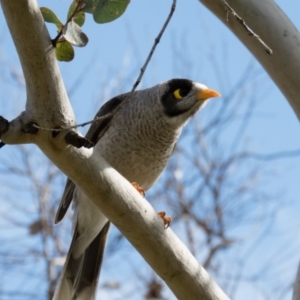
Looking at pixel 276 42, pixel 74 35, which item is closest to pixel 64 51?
pixel 74 35

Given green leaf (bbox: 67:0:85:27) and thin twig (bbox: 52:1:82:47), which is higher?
green leaf (bbox: 67:0:85:27)

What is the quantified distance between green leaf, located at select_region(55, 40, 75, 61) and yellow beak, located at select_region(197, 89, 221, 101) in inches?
87.0

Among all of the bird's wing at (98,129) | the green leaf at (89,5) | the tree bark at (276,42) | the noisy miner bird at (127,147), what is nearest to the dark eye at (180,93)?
the noisy miner bird at (127,147)

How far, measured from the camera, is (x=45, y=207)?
8328 mm

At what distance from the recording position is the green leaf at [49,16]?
2.71m

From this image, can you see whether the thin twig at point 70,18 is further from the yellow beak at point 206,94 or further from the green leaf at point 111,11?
the yellow beak at point 206,94

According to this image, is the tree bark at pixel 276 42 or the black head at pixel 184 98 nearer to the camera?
the tree bark at pixel 276 42

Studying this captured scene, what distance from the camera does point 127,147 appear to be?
464 centimetres

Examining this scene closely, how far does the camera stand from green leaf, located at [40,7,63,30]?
271 cm

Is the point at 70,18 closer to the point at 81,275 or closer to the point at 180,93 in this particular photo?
the point at 81,275

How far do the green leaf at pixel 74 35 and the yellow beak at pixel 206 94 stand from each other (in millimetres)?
2303

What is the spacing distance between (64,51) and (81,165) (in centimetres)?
44

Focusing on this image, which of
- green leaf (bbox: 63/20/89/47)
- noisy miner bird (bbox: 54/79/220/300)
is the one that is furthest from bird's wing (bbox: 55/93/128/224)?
green leaf (bbox: 63/20/89/47)

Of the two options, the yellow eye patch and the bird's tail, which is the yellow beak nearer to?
the yellow eye patch
